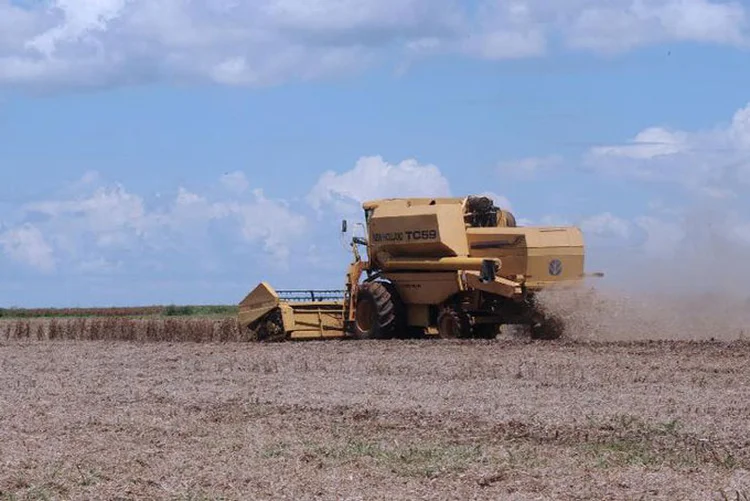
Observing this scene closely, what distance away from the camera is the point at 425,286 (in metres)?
25.5

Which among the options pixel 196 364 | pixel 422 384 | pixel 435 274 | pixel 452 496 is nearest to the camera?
pixel 452 496

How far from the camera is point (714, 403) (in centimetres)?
1365

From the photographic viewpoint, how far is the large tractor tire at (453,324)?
2461 cm

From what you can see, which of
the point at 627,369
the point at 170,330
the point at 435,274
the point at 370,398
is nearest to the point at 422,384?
the point at 370,398

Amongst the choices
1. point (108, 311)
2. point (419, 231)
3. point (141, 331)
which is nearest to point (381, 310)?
point (419, 231)

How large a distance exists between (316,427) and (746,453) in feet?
14.4

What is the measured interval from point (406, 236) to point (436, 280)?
115 centimetres

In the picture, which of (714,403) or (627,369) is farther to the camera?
(627,369)

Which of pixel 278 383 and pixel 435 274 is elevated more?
pixel 435 274

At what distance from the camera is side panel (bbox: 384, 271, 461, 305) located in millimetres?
24828

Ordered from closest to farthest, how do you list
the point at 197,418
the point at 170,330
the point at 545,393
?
the point at 197,418 < the point at 545,393 < the point at 170,330

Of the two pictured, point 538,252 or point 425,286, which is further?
point 425,286

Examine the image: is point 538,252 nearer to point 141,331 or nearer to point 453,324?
point 453,324

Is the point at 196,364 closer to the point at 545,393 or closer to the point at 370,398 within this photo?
the point at 370,398
